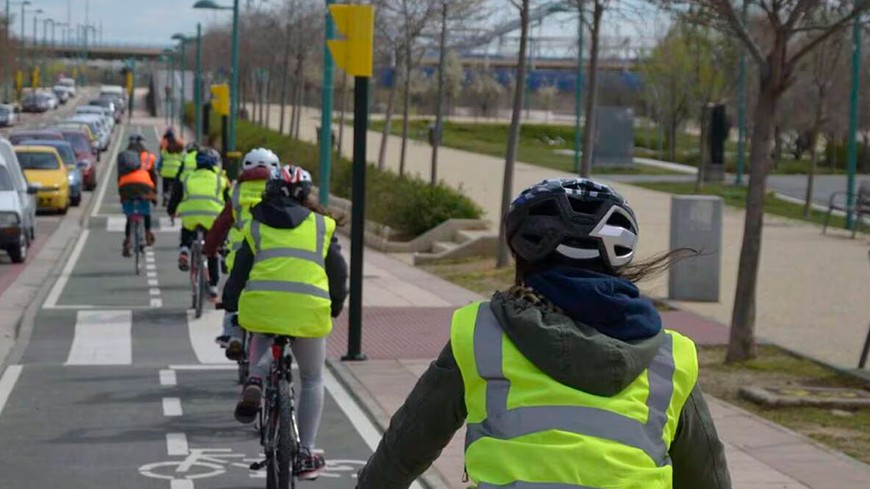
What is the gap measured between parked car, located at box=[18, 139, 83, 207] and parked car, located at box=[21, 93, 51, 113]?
2806 inches

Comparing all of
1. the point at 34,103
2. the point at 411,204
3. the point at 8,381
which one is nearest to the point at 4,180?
the point at 411,204

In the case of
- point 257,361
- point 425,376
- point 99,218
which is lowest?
point 99,218

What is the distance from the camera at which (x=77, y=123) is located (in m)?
64.2

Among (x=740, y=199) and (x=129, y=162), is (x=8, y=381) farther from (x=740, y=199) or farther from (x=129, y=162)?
(x=740, y=199)

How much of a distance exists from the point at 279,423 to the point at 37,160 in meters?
29.4

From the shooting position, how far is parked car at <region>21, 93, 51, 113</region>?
4323 inches

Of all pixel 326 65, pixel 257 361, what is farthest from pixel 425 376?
pixel 326 65

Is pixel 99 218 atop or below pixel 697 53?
below

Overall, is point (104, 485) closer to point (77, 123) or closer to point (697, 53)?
point (697, 53)

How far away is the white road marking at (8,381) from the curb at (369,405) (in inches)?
98.7

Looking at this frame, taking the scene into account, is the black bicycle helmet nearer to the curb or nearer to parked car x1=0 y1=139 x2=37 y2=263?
the curb

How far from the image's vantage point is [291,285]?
818 centimetres

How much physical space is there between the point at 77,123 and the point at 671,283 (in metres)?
48.9

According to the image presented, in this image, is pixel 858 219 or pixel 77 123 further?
pixel 77 123
